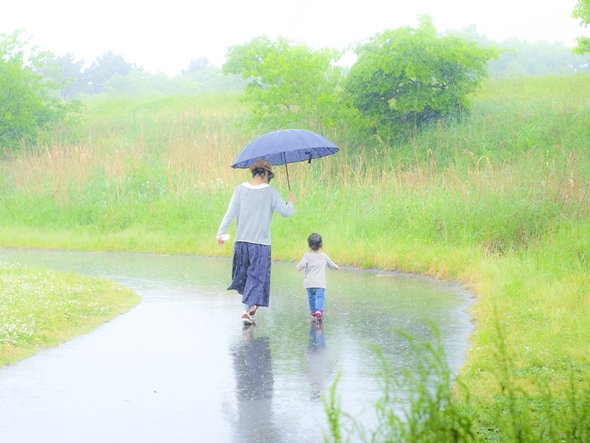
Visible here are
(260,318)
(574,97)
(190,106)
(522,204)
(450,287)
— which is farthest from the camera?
(190,106)

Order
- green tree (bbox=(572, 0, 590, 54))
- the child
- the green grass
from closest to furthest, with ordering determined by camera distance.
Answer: the green grass → the child → green tree (bbox=(572, 0, 590, 54))

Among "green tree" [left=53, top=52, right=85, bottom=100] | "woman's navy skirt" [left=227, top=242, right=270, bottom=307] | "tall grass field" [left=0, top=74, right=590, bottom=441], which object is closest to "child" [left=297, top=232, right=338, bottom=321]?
"woman's navy skirt" [left=227, top=242, right=270, bottom=307]

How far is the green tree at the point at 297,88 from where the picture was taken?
27531mm

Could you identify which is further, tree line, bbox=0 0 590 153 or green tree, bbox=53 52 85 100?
green tree, bbox=53 52 85 100

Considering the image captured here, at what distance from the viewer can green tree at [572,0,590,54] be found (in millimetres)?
23672

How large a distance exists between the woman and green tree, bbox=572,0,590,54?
1564 centimetres

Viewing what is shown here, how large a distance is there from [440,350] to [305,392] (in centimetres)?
315

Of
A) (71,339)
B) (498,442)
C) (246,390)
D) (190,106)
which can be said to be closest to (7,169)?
(190,106)

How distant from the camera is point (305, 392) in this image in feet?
24.2

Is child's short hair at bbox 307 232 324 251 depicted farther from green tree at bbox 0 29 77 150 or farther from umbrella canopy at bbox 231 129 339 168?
green tree at bbox 0 29 77 150

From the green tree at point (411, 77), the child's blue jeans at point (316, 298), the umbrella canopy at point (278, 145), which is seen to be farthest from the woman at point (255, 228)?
the green tree at point (411, 77)

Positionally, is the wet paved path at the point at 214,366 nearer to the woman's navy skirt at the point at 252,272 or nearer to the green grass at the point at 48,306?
the green grass at the point at 48,306

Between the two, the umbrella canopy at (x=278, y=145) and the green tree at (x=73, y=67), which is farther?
the green tree at (x=73, y=67)

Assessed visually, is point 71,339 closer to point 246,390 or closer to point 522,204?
point 246,390
